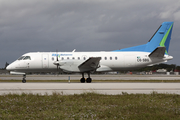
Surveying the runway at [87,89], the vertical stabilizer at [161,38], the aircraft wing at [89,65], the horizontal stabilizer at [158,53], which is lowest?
the runway at [87,89]

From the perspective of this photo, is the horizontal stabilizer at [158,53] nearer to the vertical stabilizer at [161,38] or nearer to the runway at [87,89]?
the vertical stabilizer at [161,38]

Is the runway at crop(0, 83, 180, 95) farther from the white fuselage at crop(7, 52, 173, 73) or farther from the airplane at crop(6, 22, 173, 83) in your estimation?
the white fuselage at crop(7, 52, 173, 73)

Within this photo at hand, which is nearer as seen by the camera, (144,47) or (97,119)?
(97,119)

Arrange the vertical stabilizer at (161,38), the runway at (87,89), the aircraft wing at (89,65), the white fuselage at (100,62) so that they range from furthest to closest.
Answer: the vertical stabilizer at (161,38), the white fuselage at (100,62), the aircraft wing at (89,65), the runway at (87,89)

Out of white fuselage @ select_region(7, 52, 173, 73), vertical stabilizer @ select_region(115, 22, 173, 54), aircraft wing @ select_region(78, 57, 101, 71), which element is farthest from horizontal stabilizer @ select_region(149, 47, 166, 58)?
aircraft wing @ select_region(78, 57, 101, 71)

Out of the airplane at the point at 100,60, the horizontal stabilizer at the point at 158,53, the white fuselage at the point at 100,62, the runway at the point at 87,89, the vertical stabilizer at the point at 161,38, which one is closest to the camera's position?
the runway at the point at 87,89

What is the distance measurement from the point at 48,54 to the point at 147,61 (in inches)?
497

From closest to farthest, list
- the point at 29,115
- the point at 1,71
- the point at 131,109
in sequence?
1. the point at 29,115
2. the point at 131,109
3. the point at 1,71

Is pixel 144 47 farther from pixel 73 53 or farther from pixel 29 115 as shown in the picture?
pixel 29 115

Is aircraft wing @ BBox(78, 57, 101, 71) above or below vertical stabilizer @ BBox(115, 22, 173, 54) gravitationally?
below

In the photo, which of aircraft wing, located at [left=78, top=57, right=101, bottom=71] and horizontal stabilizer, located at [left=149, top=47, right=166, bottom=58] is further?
horizontal stabilizer, located at [left=149, top=47, right=166, bottom=58]

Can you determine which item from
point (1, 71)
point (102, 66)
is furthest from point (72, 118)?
point (1, 71)

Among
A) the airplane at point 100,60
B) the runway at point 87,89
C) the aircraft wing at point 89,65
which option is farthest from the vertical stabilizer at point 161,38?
the runway at point 87,89

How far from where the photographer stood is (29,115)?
26.1 ft
